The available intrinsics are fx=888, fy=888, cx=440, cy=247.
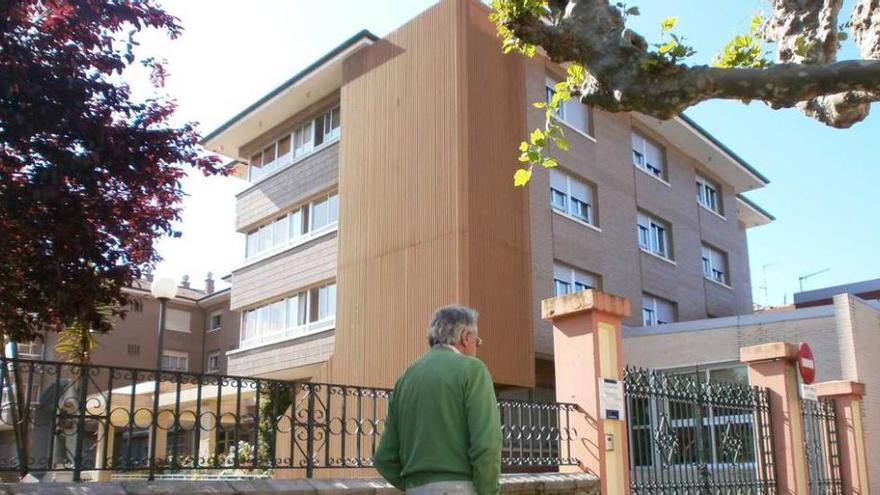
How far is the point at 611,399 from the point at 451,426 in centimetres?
429

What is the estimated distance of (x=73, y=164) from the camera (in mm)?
7316

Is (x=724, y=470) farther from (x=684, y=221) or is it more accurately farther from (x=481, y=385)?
(x=684, y=221)

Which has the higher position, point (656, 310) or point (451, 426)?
point (656, 310)

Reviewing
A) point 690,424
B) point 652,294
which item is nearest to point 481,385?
point 690,424

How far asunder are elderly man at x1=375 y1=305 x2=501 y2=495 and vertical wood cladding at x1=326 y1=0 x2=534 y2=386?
14.2m

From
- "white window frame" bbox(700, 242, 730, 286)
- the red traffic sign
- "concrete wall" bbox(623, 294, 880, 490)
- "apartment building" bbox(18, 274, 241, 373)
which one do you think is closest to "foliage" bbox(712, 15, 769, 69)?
the red traffic sign

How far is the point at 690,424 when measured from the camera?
9656 millimetres

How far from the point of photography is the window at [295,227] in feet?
77.7

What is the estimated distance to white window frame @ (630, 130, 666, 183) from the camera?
1037 inches

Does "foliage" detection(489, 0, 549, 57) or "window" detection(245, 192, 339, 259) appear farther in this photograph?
"window" detection(245, 192, 339, 259)

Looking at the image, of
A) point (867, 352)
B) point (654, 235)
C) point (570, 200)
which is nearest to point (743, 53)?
point (867, 352)

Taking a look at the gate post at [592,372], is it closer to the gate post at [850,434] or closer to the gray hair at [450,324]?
the gray hair at [450,324]

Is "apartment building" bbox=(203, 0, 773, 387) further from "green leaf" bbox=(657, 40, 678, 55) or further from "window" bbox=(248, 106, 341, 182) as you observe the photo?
"green leaf" bbox=(657, 40, 678, 55)

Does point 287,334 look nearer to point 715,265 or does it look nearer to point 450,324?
point 715,265
